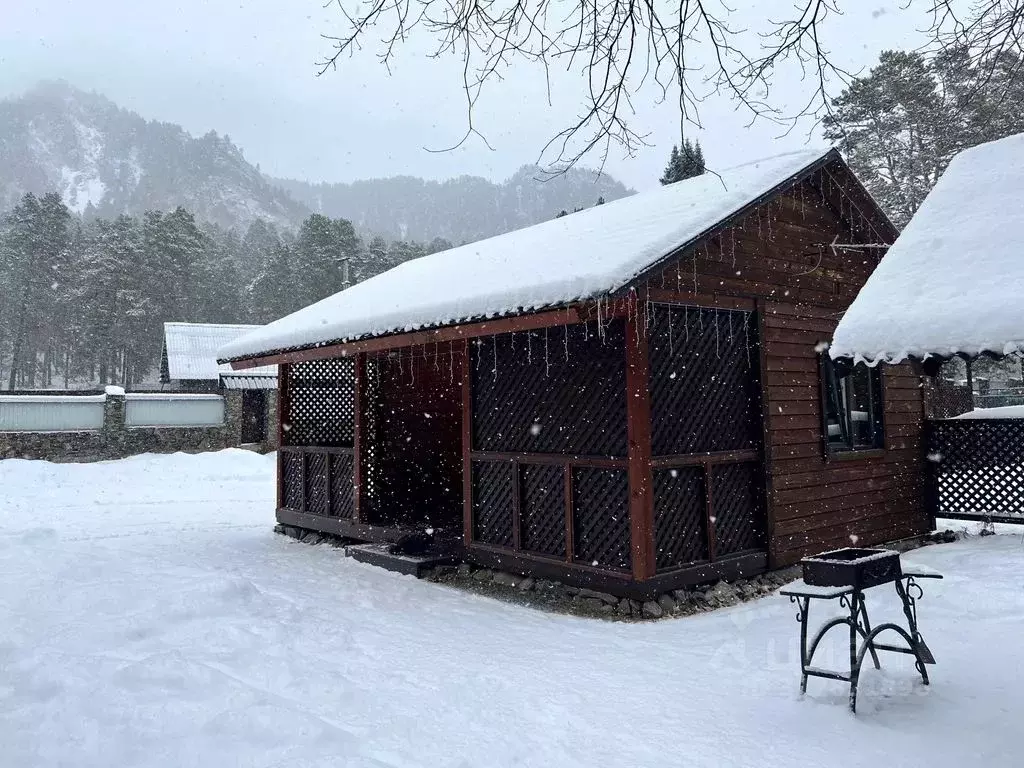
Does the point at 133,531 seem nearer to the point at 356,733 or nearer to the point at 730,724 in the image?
the point at 356,733

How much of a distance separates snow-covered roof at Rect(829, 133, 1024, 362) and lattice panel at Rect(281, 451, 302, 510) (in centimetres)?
816

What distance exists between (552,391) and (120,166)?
18965 centimetres

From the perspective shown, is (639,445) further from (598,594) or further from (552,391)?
(598,594)

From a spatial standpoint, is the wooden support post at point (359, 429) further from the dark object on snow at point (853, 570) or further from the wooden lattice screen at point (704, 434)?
the dark object on snow at point (853, 570)

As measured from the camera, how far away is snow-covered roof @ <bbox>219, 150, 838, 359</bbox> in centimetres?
594

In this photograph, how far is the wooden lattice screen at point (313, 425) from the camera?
10.3m

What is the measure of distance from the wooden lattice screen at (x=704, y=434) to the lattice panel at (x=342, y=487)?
4.53m

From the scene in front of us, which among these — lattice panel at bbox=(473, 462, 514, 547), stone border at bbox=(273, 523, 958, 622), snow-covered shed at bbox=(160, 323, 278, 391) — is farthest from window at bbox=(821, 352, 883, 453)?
snow-covered shed at bbox=(160, 323, 278, 391)

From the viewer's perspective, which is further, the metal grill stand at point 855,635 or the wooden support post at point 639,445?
the wooden support post at point 639,445

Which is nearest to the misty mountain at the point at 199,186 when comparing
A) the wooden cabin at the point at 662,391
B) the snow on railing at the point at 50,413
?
the snow on railing at the point at 50,413

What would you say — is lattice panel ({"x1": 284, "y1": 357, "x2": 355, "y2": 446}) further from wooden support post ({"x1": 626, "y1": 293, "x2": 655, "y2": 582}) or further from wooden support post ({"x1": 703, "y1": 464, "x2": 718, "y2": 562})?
wooden support post ({"x1": 703, "y1": 464, "x2": 718, "y2": 562})

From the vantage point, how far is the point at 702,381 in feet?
22.1

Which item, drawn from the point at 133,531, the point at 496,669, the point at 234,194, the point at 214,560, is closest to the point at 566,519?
the point at 496,669

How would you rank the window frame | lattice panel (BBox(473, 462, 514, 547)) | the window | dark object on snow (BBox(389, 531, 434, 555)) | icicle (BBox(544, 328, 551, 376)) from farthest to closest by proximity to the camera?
dark object on snow (BBox(389, 531, 434, 555)), the window, the window frame, lattice panel (BBox(473, 462, 514, 547)), icicle (BBox(544, 328, 551, 376))
